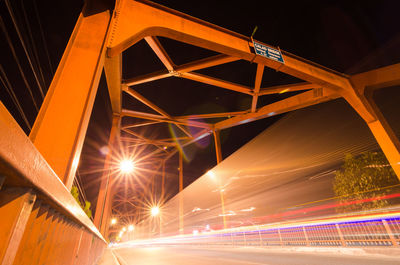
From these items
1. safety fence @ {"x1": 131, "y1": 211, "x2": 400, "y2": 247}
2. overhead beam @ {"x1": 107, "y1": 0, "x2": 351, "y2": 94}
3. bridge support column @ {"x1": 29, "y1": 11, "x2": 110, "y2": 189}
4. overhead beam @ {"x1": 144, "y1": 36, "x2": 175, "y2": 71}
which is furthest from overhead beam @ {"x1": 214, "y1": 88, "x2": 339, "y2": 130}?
bridge support column @ {"x1": 29, "y1": 11, "x2": 110, "y2": 189}

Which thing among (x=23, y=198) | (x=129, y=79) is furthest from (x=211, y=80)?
(x=23, y=198)

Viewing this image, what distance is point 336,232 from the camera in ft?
21.0

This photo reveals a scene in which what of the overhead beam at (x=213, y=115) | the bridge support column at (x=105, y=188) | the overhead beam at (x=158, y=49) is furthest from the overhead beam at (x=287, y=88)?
the bridge support column at (x=105, y=188)

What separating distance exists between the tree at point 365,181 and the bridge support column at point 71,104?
12.0 m

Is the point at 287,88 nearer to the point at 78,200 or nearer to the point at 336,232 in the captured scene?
the point at 336,232

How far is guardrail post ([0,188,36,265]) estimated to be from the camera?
700 mm

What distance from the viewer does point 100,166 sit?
890 inches

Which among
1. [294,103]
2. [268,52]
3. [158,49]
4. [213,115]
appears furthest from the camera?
[213,115]

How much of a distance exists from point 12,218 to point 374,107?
1204 cm

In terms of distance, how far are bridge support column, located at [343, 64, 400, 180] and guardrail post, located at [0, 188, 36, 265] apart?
10811 mm

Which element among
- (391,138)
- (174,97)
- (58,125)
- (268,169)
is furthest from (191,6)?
(268,169)

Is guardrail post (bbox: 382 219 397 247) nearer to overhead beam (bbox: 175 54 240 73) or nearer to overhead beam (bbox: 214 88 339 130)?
overhead beam (bbox: 214 88 339 130)

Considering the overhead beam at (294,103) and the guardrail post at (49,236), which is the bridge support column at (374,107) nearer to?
the overhead beam at (294,103)

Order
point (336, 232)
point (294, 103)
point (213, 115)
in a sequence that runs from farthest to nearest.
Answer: point (213, 115)
point (294, 103)
point (336, 232)
